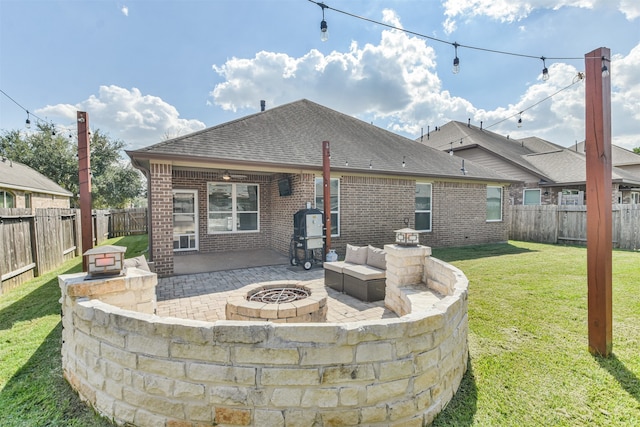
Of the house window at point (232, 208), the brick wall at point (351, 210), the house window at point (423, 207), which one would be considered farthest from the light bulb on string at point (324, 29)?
the house window at point (423, 207)

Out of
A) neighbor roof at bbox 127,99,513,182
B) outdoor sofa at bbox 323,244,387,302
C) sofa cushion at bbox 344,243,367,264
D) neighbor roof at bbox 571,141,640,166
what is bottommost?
outdoor sofa at bbox 323,244,387,302

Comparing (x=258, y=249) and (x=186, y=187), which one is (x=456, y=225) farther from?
(x=186, y=187)

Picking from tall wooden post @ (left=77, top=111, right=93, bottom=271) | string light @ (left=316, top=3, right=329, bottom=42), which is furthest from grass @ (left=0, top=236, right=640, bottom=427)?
string light @ (left=316, top=3, right=329, bottom=42)

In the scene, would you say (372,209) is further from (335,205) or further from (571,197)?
(571,197)

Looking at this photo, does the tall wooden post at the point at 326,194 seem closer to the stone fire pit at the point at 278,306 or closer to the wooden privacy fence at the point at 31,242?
the stone fire pit at the point at 278,306

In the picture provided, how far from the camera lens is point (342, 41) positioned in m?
7.39

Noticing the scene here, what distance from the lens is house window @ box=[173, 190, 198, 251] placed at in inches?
376

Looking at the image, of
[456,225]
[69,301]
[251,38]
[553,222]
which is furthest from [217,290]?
[553,222]

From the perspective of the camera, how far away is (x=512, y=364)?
321 centimetres

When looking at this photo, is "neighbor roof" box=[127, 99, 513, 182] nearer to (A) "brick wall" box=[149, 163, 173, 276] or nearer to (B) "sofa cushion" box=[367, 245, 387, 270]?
(A) "brick wall" box=[149, 163, 173, 276]

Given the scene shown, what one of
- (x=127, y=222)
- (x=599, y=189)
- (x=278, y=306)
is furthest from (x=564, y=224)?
(x=127, y=222)

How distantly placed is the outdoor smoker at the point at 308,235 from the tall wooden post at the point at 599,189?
5.43m

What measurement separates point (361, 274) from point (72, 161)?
89.6ft

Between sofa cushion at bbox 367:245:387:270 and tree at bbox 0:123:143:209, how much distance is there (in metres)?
24.1
